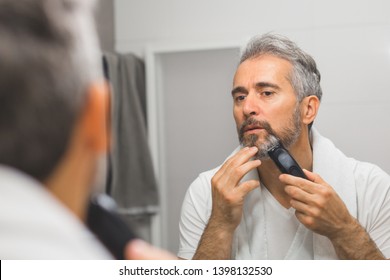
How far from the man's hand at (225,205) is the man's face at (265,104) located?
0.10 feet

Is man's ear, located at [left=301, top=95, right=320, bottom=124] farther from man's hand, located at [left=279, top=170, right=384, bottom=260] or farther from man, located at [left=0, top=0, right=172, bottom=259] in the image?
man, located at [left=0, top=0, right=172, bottom=259]

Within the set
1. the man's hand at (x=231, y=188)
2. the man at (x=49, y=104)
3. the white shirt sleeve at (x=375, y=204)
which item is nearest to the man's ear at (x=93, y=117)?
the man at (x=49, y=104)

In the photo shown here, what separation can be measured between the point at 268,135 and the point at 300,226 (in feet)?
0.60

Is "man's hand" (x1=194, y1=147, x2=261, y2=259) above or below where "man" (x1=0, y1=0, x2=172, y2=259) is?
below

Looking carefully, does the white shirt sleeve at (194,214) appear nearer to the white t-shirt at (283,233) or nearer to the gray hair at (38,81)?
the white t-shirt at (283,233)

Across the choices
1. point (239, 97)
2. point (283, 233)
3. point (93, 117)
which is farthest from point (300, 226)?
point (93, 117)

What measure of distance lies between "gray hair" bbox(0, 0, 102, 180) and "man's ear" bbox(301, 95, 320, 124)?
539 millimetres

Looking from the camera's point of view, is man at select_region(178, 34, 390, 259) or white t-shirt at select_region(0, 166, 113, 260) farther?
man at select_region(178, 34, 390, 259)

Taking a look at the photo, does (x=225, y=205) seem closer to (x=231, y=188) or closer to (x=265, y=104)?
(x=231, y=188)

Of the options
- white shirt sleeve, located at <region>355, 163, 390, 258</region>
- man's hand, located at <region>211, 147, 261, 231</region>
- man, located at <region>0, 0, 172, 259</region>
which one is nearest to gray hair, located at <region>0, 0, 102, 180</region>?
man, located at <region>0, 0, 172, 259</region>

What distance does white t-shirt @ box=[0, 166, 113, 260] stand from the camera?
0.40 meters

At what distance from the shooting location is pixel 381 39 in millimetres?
935

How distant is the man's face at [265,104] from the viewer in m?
0.90

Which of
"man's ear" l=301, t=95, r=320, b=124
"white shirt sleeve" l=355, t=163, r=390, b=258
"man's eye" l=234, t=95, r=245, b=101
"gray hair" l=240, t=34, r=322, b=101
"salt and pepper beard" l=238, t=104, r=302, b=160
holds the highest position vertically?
"gray hair" l=240, t=34, r=322, b=101
